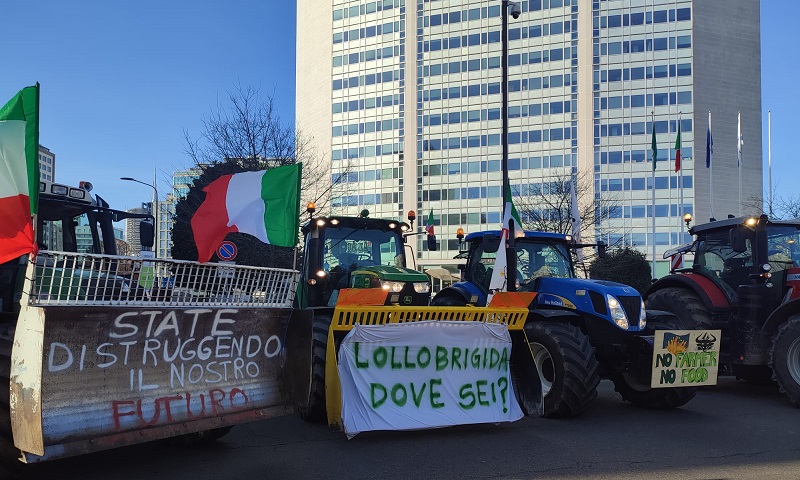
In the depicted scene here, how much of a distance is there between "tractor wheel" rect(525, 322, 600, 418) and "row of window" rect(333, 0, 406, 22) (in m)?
71.6

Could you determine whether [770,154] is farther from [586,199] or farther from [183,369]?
[183,369]

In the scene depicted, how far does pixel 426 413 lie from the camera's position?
7.27m

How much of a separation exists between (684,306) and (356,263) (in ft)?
17.2

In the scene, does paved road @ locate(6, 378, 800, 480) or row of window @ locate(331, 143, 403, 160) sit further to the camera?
row of window @ locate(331, 143, 403, 160)

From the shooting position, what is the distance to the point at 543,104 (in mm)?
69812

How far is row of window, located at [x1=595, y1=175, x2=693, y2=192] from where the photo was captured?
216 feet

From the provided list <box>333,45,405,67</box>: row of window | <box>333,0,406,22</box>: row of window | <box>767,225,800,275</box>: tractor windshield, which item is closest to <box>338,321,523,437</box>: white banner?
<box>767,225,800,275</box>: tractor windshield

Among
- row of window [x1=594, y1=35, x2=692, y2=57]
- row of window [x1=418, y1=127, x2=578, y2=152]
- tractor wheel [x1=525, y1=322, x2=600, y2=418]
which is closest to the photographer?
tractor wheel [x1=525, y1=322, x2=600, y2=418]

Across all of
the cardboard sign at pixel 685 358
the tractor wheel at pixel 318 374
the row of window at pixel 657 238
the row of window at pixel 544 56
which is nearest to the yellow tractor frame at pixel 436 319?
the tractor wheel at pixel 318 374

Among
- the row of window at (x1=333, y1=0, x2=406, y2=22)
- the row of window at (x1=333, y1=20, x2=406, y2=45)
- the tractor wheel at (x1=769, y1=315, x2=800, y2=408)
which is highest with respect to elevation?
the row of window at (x1=333, y1=0, x2=406, y2=22)

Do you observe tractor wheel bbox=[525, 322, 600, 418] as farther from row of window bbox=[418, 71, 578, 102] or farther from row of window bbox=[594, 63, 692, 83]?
row of window bbox=[594, 63, 692, 83]

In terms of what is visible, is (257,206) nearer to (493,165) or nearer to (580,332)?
(580,332)

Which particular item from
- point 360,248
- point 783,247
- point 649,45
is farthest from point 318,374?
point 649,45

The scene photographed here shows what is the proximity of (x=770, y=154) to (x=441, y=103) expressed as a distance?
120ft
